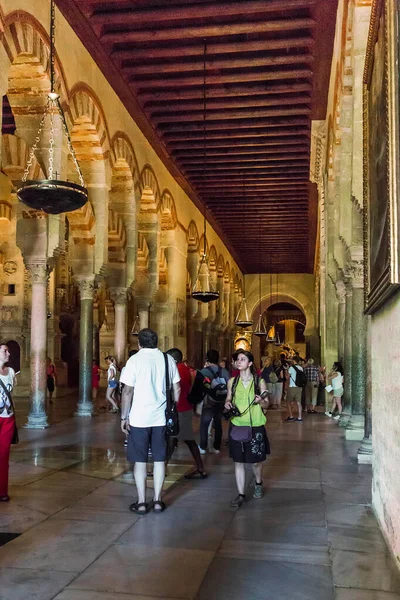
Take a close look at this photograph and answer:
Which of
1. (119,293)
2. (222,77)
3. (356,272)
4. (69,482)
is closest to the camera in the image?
(69,482)

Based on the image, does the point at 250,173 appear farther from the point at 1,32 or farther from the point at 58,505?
the point at 58,505

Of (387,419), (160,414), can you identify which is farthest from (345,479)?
(387,419)

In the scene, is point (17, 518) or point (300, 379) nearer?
point (17, 518)

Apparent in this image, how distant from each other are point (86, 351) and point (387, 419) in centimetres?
801

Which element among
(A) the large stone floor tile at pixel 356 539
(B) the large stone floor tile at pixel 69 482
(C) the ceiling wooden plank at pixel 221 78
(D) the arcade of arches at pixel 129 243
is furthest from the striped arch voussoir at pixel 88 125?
(A) the large stone floor tile at pixel 356 539

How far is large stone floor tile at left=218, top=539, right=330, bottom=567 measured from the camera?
3.19 metres

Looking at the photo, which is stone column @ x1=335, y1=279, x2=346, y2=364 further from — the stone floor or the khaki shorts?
the stone floor

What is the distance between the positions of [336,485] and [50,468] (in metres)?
2.50

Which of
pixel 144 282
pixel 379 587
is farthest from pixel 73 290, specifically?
pixel 379 587

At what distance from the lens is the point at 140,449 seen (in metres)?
4.18

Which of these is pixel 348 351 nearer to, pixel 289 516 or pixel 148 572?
pixel 289 516

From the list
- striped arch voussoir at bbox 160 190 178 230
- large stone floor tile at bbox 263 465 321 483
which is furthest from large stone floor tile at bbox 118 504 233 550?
striped arch voussoir at bbox 160 190 178 230

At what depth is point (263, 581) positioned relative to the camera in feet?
9.47

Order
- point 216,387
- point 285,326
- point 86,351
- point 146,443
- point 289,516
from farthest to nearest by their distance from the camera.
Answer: point 285,326, point 86,351, point 216,387, point 146,443, point 289,516
